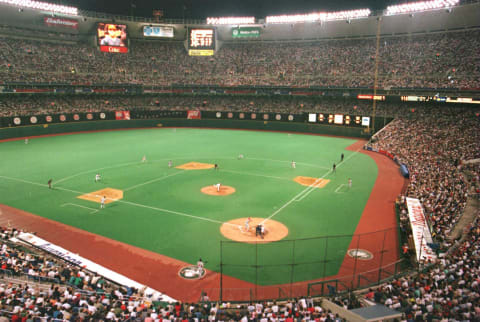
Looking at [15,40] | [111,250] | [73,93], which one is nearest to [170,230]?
[111,250]

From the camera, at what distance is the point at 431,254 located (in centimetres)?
1758

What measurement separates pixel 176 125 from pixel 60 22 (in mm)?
31088

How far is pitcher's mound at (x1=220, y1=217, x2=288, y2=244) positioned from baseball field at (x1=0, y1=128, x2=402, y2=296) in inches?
2.8

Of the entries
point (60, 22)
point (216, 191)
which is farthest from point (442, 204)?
point (60, 22)

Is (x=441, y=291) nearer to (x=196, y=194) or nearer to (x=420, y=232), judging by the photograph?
(x=420, y=232)

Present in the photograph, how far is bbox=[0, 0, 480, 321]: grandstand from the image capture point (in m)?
13.9

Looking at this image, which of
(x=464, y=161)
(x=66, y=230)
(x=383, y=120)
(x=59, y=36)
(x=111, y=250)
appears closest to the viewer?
(x=111, y=250)

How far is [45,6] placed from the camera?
67062 mm

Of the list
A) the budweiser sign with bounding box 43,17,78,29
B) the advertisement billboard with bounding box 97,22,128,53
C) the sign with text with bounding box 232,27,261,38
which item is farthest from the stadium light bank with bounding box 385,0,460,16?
the budweiser sign with bounding box 43,17,78,29

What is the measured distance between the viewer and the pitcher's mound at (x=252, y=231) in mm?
21922

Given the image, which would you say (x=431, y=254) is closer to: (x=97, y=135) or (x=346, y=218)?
(x=346, y=218)

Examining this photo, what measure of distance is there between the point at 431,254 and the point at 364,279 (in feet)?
12.3

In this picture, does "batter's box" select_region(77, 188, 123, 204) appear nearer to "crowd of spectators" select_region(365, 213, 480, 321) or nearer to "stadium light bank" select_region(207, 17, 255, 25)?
"crowd of spectators" select_region(365, 213, 480, 321)

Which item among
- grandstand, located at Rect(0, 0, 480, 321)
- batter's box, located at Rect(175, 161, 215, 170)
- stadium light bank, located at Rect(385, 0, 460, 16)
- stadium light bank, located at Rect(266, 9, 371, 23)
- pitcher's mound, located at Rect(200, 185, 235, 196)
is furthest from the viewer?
stadium light bank, located at Rect(266, 9, 371, 23)
